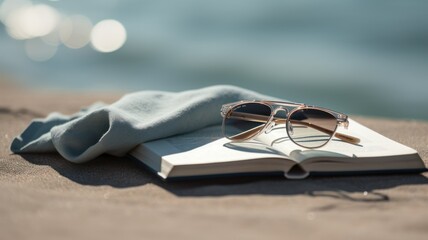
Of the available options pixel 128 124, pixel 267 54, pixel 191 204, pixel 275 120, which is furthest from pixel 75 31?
pixel 191 204

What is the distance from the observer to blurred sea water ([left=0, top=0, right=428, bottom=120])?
6.82 m

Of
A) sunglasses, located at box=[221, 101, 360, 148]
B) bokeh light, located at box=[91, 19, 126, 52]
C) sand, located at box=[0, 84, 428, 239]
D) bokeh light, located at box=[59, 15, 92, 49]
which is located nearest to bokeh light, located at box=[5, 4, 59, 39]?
bokeh light, located at box=[59, 15, 92, 49]

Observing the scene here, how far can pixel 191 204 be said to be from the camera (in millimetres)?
1683

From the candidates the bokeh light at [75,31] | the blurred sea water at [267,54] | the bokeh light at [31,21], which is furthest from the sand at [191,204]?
the bokeh light at [31,21]

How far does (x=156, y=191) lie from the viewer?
71.8 inches

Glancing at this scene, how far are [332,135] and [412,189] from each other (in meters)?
0.27

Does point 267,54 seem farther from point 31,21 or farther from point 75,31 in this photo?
point 31,21

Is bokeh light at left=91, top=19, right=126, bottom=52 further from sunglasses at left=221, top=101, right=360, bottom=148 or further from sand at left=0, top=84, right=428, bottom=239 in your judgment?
sunglasses at left=221, top=101, right=360, bottom=148

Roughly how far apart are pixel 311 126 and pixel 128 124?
0.55m

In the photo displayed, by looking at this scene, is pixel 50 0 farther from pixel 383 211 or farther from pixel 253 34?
pixel 383 211

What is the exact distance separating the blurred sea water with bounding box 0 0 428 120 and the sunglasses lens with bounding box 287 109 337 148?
438 centimetres

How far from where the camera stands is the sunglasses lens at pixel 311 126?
6.50 ft

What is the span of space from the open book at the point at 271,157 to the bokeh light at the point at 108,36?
262 inches

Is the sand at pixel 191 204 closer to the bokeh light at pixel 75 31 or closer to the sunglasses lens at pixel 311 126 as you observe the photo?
the sunglasses lens at pixel 311 126
